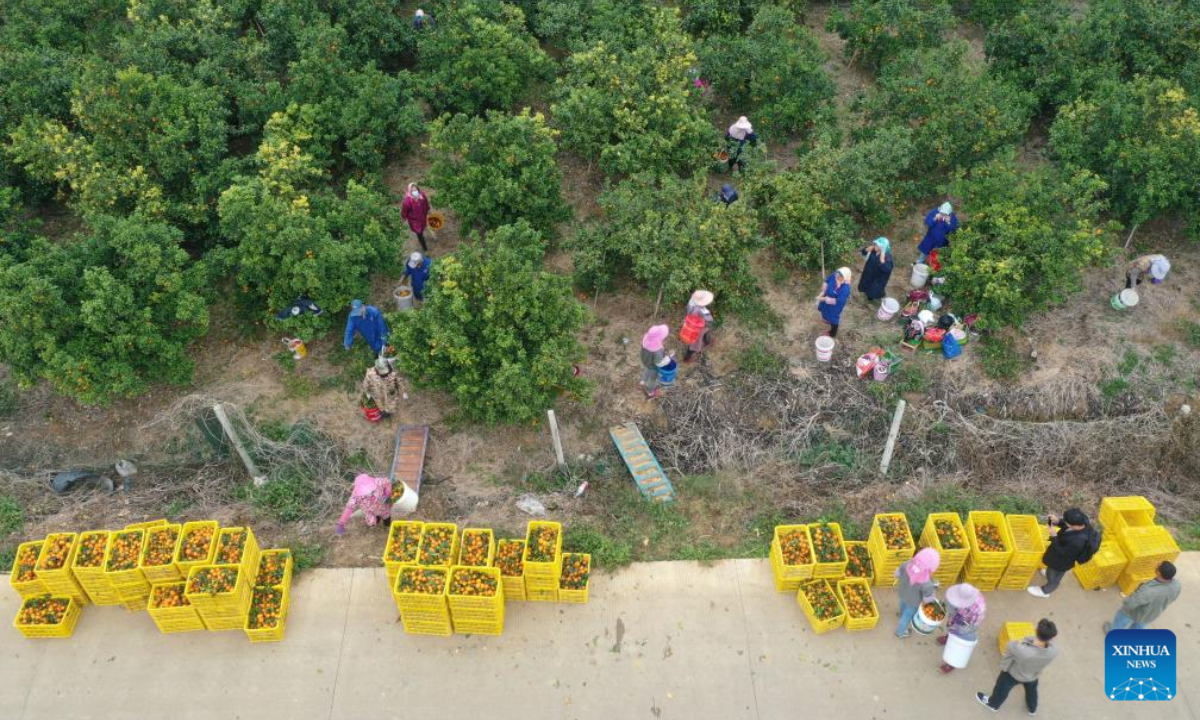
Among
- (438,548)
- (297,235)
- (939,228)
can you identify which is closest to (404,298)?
(297,235)

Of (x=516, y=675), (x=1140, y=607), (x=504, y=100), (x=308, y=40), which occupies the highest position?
(x=308, y=40)

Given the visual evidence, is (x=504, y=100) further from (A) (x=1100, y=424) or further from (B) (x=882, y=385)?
(A) (x=1100, y=424)

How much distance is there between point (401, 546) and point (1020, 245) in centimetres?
1010

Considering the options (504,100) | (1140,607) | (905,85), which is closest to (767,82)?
(905,85)

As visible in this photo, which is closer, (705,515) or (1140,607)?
(1140,607)

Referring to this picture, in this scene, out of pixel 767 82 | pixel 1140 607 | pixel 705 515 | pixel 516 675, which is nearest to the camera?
pixel 1140 607

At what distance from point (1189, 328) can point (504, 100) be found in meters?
12.2

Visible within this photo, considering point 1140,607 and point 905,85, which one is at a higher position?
point 905,85

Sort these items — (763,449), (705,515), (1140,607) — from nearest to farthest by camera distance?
1. (1140,607)
2. (705,515)
3. (763,449)

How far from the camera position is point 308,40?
47.9 ft

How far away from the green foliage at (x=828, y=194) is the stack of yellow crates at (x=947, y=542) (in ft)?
16.1

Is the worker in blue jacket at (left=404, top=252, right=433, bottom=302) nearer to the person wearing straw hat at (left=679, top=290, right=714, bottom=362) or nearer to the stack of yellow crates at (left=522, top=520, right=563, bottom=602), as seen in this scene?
the person wearing straw hat at (left=679, top=290, right=714, bottom=362)

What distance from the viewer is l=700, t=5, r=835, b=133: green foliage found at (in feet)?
51.2

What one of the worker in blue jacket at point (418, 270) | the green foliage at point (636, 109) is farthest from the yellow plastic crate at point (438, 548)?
the green foliage at point (636, 109)
